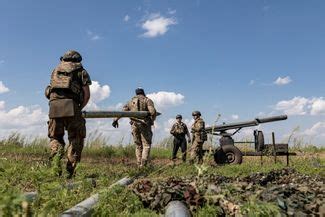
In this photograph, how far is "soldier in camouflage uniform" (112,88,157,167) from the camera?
11.5m

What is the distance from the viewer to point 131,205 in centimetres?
447

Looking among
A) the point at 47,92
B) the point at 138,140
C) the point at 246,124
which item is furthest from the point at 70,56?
the point at 246,124

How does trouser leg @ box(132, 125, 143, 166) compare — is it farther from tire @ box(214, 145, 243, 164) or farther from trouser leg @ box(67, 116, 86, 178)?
tire @ box(214, 145, 243, 164)

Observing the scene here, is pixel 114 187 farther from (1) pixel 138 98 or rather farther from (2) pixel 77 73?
(1) pixel 138 98

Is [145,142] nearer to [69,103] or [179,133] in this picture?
[69,103]

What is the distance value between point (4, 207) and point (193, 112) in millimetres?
14397

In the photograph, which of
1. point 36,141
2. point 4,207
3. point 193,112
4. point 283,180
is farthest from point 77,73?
point 36,141

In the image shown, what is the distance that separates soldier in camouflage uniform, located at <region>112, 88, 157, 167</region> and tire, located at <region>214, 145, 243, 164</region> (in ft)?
16.1

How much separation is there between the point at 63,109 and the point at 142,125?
3953 millimetres

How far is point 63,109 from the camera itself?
305 inches

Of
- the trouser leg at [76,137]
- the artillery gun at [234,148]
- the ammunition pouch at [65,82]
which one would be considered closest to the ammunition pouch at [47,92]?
the ammunition pouch at [65,82]

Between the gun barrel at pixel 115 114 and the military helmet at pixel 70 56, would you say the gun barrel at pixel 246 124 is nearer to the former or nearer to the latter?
the gun barrel at pixel 115 114

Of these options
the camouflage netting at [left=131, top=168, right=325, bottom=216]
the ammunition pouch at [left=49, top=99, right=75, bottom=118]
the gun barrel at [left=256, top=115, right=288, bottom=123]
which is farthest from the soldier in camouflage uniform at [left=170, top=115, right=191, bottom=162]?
the camouflage netting at [left=131, top=168, right=325, bottom=216]

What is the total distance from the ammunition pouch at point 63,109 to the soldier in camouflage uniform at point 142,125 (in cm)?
385
